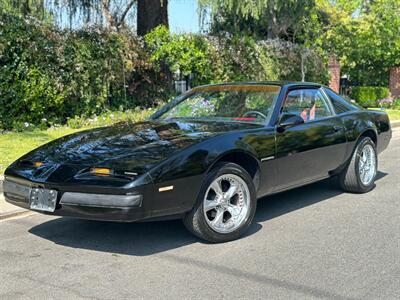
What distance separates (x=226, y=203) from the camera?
484cm

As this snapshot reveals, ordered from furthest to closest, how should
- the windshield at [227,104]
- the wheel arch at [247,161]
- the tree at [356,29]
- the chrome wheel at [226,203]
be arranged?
1. the tree at [356,29]
2. the windshield at [227,104]
3. the wheel arch at [247,161]
4. the chrome wheel at [226,203]

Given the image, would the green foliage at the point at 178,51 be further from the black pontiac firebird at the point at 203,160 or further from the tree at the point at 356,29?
the black pontiac firebird at the point at 203,160

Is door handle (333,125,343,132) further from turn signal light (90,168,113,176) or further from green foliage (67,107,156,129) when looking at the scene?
green foliage (67,107,156,129)

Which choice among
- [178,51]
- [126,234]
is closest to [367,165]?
[126,234]

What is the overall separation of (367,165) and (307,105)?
4.46ft

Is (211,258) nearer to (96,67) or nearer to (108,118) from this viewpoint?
(108,118)

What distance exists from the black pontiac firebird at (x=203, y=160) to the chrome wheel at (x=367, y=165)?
0.19m

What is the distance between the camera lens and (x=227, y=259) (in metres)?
4.42

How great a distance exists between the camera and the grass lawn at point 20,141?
8144 millimetres

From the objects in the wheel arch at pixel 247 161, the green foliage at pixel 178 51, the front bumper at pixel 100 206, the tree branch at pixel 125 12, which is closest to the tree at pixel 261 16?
the green foliage at pixel 178 51

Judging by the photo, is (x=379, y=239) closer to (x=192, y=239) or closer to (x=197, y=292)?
(x=192, y=239)

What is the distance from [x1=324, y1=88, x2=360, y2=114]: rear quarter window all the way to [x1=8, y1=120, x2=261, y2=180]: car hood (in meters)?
1.60

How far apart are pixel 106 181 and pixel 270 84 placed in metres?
2.44

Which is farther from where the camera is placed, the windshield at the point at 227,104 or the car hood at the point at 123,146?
the windshield at the point at 227,104
